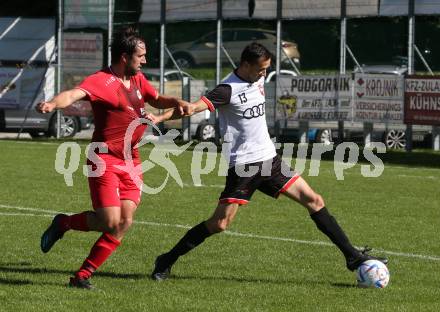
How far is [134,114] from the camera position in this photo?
369 inches

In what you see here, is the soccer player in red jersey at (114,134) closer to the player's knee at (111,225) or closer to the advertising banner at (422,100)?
the player's knee at (111,225)

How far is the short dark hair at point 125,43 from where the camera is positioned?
9094 millimetres

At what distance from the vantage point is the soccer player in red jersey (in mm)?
9148

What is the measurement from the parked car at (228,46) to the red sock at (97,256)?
22.7m

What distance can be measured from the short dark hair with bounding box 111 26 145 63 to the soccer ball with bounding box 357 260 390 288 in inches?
98.2

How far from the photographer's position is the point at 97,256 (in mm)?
9227

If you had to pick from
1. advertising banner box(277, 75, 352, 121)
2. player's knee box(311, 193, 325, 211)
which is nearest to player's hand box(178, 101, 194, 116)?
player's knee box(311, 193, 325, 211)

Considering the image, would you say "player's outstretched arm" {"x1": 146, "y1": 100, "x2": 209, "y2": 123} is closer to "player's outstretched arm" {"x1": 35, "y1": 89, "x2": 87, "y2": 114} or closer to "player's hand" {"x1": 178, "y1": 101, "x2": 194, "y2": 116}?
"player's hand" {"x1": 178, "y1": 101, "x2": 194, "y2": 116}

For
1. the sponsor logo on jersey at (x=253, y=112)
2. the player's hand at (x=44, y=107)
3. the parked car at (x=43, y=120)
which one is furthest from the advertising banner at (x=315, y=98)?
the player's hand at (x=44, y=107)

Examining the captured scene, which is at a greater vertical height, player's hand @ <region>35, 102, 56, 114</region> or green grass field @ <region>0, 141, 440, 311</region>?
player's hand @ <region>35, 102, 56, 114</region>

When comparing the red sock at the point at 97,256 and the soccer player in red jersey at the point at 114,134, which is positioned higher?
the soccer player in red jersey at the point at 114,134

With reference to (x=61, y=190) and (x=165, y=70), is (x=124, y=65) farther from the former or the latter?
(x=165, y=70)

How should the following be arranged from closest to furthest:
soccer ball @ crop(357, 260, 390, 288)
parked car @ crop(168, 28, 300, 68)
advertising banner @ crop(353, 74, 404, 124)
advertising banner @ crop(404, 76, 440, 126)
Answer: soccer ball @ crop(357, 260, 390, 288) < advertising banner @ crop(404, 76, 440, 126) < advertising banner @ crop(353, 74, 404, 124) < parked car @ crop(168, 28, 300, 68)

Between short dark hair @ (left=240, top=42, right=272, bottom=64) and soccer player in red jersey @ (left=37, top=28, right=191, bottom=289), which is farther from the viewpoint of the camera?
short dark hair @ (left=240, top=42, right=272, bottom=64)
